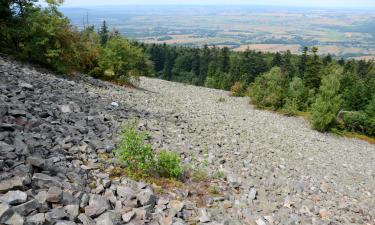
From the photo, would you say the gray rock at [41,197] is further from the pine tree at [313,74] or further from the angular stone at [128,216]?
the pine tree at [313,74]

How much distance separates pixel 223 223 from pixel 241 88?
56.9 metres

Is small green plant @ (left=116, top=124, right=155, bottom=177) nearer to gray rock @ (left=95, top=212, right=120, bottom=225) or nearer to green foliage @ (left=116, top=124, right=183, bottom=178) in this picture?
green foliage @ (left=116, top=124, right=183, bottom=178)

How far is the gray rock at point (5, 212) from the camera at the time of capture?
22.4ft

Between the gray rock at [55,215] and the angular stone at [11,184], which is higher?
the angular stone at [11,184]

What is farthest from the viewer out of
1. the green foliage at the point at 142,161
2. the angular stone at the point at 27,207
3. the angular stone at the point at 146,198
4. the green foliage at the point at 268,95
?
the green foliage at the point at 268,95

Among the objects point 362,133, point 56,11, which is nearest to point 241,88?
point 362,133

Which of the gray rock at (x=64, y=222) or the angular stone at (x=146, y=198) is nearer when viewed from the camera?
the gray rock at (x=64, y=222)

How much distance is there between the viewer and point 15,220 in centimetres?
689

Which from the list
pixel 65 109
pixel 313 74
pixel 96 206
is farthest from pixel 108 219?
pixel 313 74

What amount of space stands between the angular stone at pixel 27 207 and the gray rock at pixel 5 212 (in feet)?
0.92

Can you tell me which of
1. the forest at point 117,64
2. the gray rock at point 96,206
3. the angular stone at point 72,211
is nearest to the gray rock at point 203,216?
the gray rock at point 96,206

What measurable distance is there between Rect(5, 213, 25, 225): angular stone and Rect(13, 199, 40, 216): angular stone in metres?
0.30

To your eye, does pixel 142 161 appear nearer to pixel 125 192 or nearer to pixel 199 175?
pixel 125 192

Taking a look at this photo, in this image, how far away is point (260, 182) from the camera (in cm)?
1547
